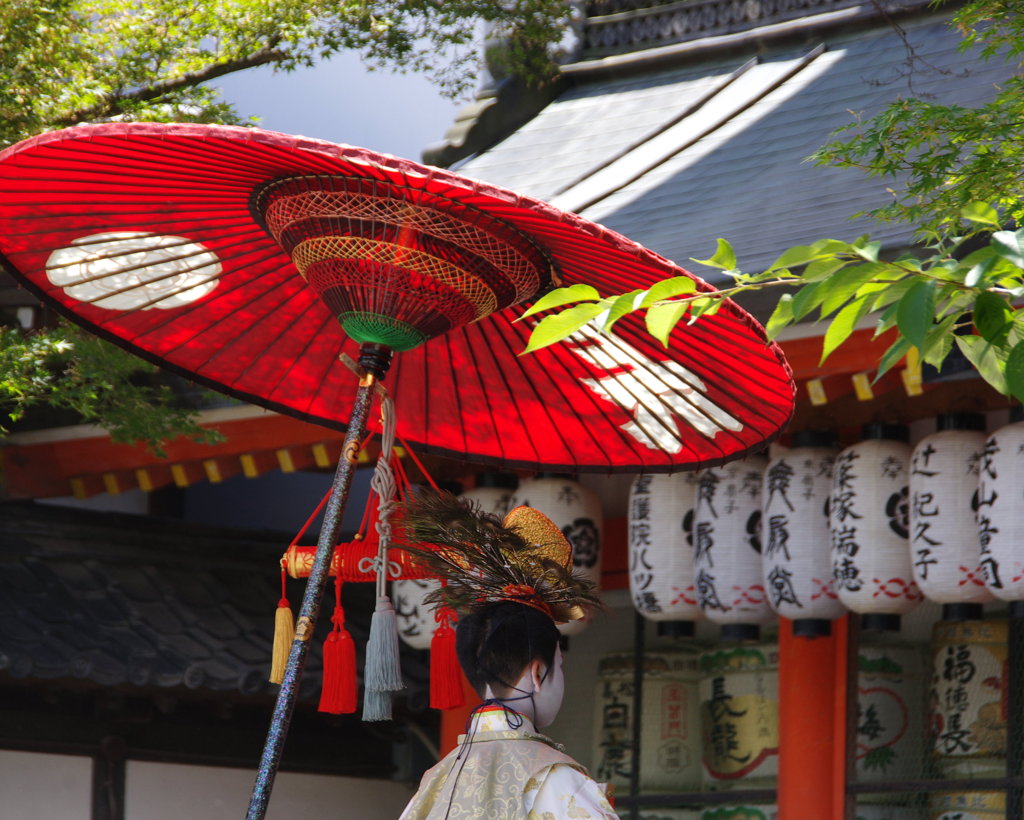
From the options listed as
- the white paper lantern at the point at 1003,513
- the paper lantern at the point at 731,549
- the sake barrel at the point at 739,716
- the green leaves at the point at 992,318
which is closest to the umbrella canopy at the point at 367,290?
the green leaves at the point at 992,318

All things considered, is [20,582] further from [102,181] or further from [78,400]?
[102,181]

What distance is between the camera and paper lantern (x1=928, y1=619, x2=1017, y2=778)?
561cm

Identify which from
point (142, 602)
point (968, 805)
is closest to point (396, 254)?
point (968, 805)

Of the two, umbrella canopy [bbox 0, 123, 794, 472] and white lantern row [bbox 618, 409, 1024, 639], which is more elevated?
umbrella canopy [bbox 0, 123, 794, 472]

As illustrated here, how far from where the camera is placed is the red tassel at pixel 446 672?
3.32 metres

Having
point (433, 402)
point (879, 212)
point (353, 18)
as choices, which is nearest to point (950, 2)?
point (353, 18)

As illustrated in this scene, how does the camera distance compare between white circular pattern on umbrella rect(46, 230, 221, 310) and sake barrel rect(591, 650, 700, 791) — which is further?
sake barrel rect(591, 650, 700, 791)

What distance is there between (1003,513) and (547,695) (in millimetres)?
2362

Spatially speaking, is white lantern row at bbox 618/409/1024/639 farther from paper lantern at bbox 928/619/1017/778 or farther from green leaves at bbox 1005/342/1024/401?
green leaves at bbox 1005/342/1024/401

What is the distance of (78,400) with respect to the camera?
5.20 metres

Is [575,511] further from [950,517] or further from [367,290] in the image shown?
[367,290]

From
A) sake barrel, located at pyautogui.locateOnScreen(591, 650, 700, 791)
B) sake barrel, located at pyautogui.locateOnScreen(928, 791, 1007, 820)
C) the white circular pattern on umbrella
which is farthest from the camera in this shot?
sake barrel, located at pyautogui.locateOnScreen(591, 650, 700, 791)

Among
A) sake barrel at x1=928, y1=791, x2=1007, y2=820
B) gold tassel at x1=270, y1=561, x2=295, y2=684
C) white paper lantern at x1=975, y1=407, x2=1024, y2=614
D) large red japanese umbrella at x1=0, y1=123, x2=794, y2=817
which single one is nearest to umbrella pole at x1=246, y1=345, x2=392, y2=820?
large red japanese umbrella at x1=0, y1=123, x2=794, y2=817

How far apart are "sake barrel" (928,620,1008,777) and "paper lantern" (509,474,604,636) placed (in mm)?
1523
